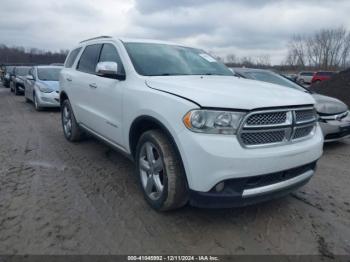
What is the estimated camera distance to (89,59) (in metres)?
5.08

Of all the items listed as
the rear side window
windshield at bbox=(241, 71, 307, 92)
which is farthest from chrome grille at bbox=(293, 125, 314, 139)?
the rear side window

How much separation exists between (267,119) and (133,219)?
1.66 metres

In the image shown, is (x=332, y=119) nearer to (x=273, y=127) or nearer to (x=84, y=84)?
(x=273, y=127)

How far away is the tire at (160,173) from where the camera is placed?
9.48 ft

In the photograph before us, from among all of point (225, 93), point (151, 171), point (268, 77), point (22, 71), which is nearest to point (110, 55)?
point (151, 171)

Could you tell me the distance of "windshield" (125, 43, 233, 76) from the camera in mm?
3779

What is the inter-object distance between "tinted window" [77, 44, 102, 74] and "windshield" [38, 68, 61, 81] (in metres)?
6.59

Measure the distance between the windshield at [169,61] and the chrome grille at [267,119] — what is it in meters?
1.39

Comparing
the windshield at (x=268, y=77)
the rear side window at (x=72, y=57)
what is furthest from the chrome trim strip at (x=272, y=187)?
the rear side window at (x=72, y=57)

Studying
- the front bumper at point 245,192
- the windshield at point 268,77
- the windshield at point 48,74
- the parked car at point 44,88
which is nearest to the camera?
the front bumper at point 245,192

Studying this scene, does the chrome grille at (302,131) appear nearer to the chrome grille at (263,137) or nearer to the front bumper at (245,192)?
the chrome grille at (263,137)

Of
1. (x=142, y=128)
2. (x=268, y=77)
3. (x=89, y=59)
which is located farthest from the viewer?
(x=268, y=77)

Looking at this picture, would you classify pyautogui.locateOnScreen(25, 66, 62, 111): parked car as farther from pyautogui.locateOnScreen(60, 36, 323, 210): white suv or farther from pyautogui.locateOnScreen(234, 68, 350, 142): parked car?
pyautogui.locateOnScreen(234, 68, 350, 142): parked car

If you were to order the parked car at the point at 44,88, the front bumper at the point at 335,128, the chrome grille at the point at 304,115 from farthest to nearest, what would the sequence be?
the parked car at the point at 44,88 < the front bumper at the point at 335,128 < the chrome grille at the point at 304,115
